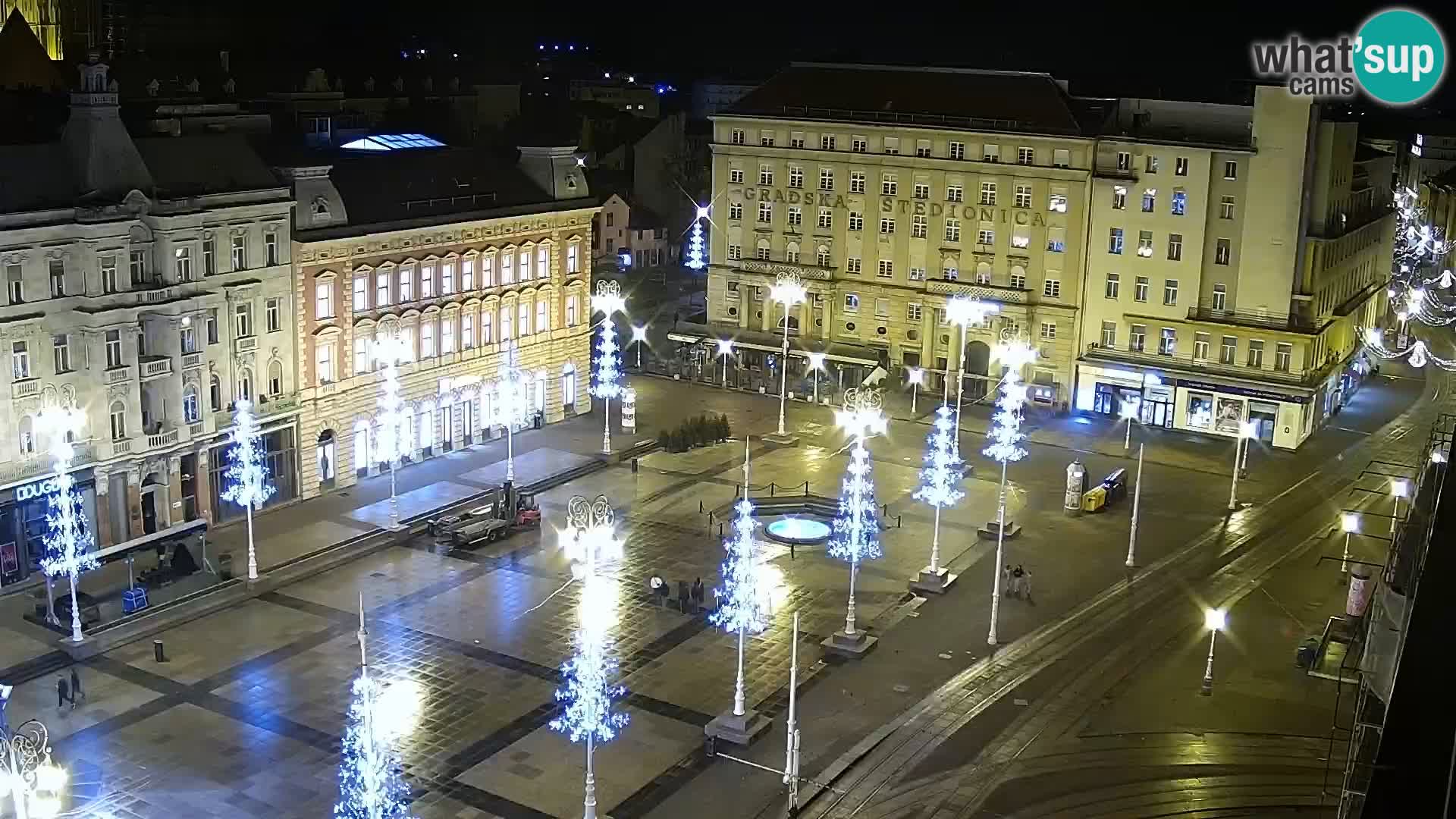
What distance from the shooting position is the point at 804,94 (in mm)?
99250

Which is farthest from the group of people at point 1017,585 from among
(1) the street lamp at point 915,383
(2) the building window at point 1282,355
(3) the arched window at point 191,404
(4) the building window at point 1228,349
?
(3) the arched window at point 191,404

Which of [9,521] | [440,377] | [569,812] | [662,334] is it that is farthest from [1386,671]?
[662,334]

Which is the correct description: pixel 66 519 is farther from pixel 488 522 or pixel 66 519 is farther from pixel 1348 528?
pixel 1348 528

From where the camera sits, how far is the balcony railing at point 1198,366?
83938mm

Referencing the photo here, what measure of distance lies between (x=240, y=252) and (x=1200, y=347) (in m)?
55.5

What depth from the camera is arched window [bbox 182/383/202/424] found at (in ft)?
204

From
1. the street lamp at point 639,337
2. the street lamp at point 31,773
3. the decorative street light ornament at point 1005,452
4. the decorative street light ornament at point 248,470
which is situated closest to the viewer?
the street lamp at point 31,773

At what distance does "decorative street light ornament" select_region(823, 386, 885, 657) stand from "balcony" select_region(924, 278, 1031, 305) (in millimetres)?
27248

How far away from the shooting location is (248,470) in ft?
197

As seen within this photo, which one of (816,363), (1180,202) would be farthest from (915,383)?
(1180,202)

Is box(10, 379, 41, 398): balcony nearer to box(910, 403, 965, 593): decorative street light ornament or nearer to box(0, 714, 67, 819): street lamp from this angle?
box(0, 714, 67, 819): street lamp

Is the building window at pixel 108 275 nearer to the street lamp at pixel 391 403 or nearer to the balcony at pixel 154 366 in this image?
the balcony at pixel 154 366

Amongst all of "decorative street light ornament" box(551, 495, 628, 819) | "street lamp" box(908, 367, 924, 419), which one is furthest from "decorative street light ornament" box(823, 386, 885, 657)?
"street lamp" box(908, 367, 924, 419)

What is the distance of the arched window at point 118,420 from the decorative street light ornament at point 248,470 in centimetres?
462
